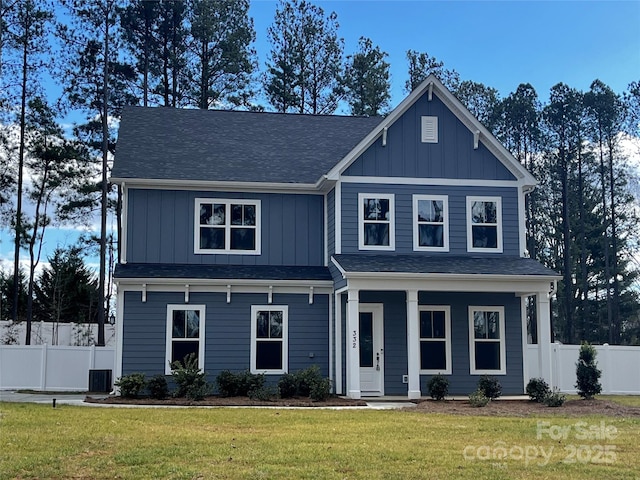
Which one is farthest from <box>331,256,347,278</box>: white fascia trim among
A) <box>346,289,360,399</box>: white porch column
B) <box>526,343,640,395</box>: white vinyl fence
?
<box>526,343,640,395</box>: white vinyl fence

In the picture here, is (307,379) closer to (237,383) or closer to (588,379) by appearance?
(237,383)

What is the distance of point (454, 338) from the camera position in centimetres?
2138

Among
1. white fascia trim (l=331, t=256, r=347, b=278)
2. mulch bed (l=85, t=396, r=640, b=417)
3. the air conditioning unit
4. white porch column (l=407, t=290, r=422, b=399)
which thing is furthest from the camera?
the air conditioning unit

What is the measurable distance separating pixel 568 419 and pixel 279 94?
26643 mm

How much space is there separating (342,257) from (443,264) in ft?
8.60

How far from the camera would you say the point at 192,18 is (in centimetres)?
3750

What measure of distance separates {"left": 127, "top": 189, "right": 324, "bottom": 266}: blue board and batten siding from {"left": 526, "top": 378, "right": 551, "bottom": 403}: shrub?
6.63 m

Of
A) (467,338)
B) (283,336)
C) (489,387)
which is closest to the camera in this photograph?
(489,387)

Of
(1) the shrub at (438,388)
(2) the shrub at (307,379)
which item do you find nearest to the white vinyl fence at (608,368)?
(1) the shrub at (438,388)

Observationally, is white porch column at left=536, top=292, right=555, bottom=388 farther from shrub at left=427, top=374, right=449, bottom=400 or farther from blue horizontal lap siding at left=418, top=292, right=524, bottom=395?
shrub at left=427, top=374, right=449, bottom=400

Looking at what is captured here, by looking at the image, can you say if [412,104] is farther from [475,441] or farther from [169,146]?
[475,441]

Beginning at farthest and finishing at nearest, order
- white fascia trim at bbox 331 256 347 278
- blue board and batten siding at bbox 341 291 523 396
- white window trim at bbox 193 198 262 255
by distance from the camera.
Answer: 1. white window trim at bbox 193 198 262 255
2. blue board and batten siding at bbox 341 291 523 396
3. white fascia trim at bbox 331 256 347 278

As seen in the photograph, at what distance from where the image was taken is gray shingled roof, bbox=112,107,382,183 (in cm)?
2241

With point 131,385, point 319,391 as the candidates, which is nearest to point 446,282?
point 319,391
